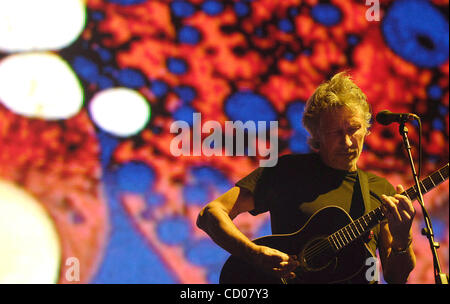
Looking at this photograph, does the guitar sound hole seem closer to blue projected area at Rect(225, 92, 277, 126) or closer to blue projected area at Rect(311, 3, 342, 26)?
blue projected area at Rect(225, 92, 277, 126)

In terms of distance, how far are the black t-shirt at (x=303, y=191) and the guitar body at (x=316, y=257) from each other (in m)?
0.04

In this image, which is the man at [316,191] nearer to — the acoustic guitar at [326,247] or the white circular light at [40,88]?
the acoustic guitar at [326,247]

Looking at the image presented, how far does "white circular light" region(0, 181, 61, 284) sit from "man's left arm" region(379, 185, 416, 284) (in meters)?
1.69

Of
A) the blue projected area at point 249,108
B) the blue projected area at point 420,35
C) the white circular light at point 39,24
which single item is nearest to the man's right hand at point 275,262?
the blue projected area at point 249,108

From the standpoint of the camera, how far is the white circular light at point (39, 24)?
272 cm

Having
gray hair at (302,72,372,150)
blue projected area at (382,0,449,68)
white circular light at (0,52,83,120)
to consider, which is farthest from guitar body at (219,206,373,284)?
blue projected area at (382,0,449,68)

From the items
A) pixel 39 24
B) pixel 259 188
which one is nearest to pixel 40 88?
pixel 39 24

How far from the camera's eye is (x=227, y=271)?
72.8 inches

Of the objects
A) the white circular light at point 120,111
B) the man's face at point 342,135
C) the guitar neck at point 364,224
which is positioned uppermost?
the white circular light at point 120,111

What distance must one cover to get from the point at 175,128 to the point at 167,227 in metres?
0.56

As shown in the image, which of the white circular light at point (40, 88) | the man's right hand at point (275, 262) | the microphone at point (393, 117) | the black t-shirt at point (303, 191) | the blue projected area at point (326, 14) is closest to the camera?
the microphone at point (393, 117)

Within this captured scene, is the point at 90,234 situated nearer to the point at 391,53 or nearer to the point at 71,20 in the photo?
the point at 71,20

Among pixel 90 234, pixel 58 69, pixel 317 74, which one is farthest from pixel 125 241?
pixel 317 74

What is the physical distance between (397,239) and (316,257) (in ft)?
1.00
